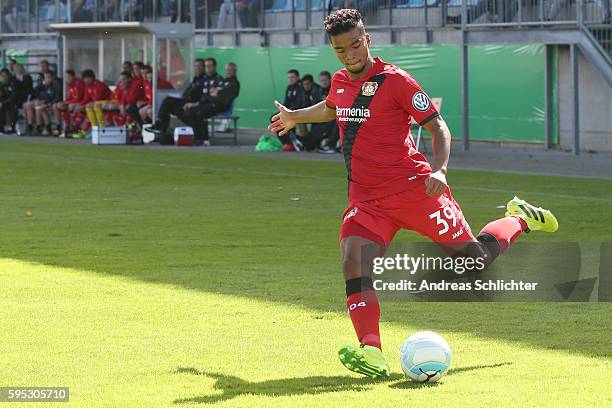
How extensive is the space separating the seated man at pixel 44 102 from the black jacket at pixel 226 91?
752 centimetres

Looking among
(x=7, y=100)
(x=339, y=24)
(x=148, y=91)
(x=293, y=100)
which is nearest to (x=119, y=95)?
(x=148, y=91)

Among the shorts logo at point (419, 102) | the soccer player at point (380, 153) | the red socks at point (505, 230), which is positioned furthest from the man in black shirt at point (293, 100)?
the shorts logo at point (419, 102)

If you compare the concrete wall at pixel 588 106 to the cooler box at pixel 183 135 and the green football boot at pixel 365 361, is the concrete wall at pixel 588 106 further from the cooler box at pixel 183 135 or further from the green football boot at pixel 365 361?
the green football boot at pixel 365 361

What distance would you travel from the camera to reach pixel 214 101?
32500 mm

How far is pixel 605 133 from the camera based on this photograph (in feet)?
93.7

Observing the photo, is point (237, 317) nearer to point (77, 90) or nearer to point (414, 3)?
point (414, 3)

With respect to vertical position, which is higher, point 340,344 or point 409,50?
point 409,50

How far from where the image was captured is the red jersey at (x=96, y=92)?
36.4 meters

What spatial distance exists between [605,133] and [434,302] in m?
19.0

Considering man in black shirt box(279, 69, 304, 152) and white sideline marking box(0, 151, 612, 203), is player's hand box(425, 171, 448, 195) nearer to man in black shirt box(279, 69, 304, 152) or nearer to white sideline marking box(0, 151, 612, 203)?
white sideline marking box(0, 151, 612, 203)

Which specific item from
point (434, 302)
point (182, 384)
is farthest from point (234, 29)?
point (182, 384)

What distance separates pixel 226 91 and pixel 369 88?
24.4 meters

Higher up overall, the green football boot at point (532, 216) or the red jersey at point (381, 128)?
the red jersey at point (381, 128)

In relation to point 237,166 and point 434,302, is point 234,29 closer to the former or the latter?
point 237,166
